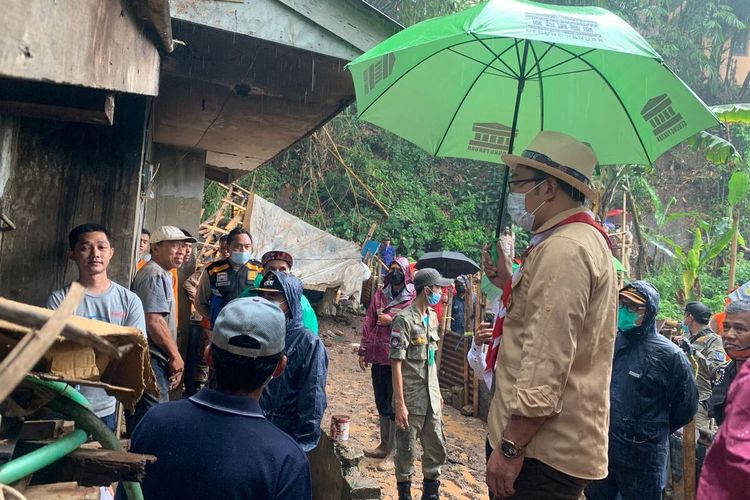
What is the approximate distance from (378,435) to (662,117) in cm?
550

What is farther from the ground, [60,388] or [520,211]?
[520,211]

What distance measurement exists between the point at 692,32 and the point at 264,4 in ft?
88.0

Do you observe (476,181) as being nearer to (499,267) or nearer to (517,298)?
(499,267)

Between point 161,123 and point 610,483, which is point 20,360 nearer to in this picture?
point 610,483

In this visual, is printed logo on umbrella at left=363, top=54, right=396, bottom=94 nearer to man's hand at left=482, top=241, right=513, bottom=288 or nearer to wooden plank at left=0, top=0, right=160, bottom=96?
man's hand at left=482, top=241, right=513, bottom=288

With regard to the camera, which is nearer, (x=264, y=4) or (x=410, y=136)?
(x=264, y=4)

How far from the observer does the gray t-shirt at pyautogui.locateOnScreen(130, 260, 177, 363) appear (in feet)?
15.3

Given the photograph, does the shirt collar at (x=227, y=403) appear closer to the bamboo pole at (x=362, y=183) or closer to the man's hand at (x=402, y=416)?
the man's hand at (x=402, y=416)

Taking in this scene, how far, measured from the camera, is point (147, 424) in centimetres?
177

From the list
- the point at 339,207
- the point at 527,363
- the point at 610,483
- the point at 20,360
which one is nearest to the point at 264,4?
the point at 527,363

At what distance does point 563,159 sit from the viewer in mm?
2709

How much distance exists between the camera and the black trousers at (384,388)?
20.7 feet

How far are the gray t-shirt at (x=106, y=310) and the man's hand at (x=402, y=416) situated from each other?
2394 mm

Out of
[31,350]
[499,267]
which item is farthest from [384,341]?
[31,350]
